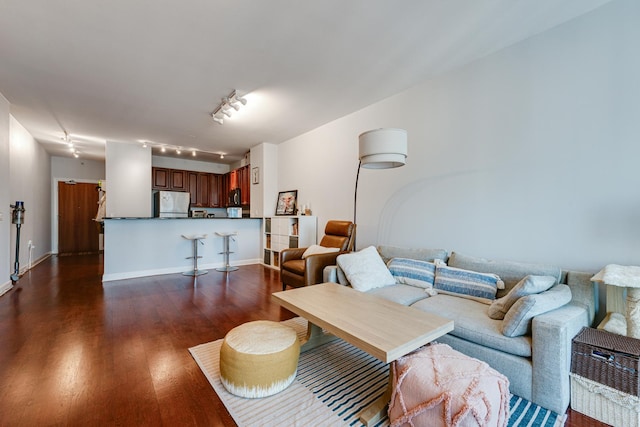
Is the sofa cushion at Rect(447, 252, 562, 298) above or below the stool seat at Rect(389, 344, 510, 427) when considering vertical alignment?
above

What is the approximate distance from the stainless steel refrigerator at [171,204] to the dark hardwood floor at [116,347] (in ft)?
7.91

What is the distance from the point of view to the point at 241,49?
98.0 inches

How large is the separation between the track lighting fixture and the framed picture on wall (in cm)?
197

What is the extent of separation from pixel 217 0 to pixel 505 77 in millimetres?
2519

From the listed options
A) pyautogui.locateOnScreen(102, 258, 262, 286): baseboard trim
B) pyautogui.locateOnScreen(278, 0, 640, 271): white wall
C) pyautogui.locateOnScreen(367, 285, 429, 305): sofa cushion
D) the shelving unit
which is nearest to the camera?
pyautogui.locateOnScreen(278, 0, 640, 271): white wall

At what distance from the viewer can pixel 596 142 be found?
2.04 metres

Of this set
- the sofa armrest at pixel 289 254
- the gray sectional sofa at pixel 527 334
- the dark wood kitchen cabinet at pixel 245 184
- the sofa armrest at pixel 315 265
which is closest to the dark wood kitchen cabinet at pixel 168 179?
the dark wood kitchen cabinet at pixel 245 184

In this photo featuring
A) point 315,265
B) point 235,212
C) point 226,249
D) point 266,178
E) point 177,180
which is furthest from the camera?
point 177,180

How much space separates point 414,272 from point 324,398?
148 centimetres

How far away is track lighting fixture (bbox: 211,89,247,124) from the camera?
3383 millimetres

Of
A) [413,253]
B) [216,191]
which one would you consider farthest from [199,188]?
[413,253]

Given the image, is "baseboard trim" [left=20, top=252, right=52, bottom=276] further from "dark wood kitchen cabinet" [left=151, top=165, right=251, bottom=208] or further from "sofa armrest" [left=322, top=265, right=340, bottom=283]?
"sofa armrest" [left=322, top=265, right=340, bottom=283]

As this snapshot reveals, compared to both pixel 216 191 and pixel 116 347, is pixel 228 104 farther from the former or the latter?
pixel 216 191

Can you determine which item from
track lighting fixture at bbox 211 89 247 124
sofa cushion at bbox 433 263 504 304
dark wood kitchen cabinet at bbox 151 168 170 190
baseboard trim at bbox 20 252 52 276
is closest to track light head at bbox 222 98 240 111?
track lighting fixture at bbox 211 89 247 124
